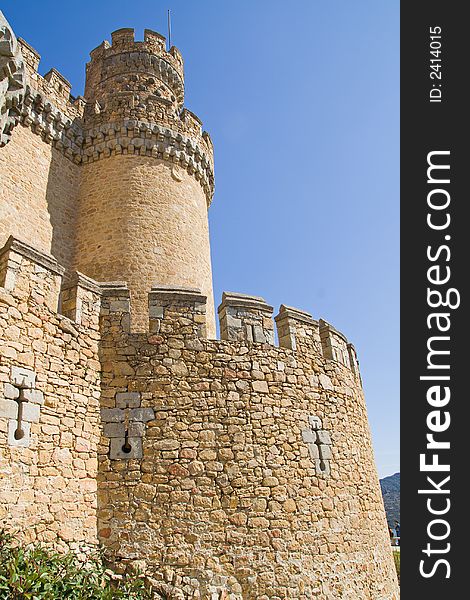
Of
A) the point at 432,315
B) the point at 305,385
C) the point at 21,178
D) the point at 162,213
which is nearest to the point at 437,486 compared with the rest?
the point at 432,315

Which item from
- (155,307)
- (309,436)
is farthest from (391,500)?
(155,307)

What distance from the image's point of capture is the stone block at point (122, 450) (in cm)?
611

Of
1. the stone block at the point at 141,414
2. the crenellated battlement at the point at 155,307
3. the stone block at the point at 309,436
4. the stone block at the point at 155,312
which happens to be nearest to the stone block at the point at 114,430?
the stone block at the point at 141,414

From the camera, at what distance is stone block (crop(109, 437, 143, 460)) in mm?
6109

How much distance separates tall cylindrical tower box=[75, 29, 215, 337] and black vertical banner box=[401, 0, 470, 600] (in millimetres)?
5431

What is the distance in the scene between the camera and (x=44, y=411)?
565 cm

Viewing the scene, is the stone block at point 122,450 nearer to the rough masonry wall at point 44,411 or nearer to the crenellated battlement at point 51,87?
the rough masonry wall at point 44,411

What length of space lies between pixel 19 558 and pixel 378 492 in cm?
583

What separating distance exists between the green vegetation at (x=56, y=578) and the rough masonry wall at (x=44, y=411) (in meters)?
0.21

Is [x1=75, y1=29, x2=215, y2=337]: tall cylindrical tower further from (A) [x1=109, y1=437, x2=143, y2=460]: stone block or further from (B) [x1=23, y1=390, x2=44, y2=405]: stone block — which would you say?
(B) [x1=23, y1=390, x2=44, y2=405]: stone block

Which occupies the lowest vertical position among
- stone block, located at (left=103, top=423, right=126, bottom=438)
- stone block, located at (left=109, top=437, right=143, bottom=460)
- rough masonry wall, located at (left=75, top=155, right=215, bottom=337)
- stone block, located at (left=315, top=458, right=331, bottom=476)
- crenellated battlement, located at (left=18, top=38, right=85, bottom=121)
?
stone block, located at (left=315, top=458, right=331, bottom=476)

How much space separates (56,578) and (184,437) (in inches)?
78.4

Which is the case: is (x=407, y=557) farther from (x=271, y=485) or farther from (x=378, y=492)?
(x=378, y=492)

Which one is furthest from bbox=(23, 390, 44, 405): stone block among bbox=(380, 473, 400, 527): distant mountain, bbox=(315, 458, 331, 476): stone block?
bbox=(380, 473, 400, 527): distant mountain
